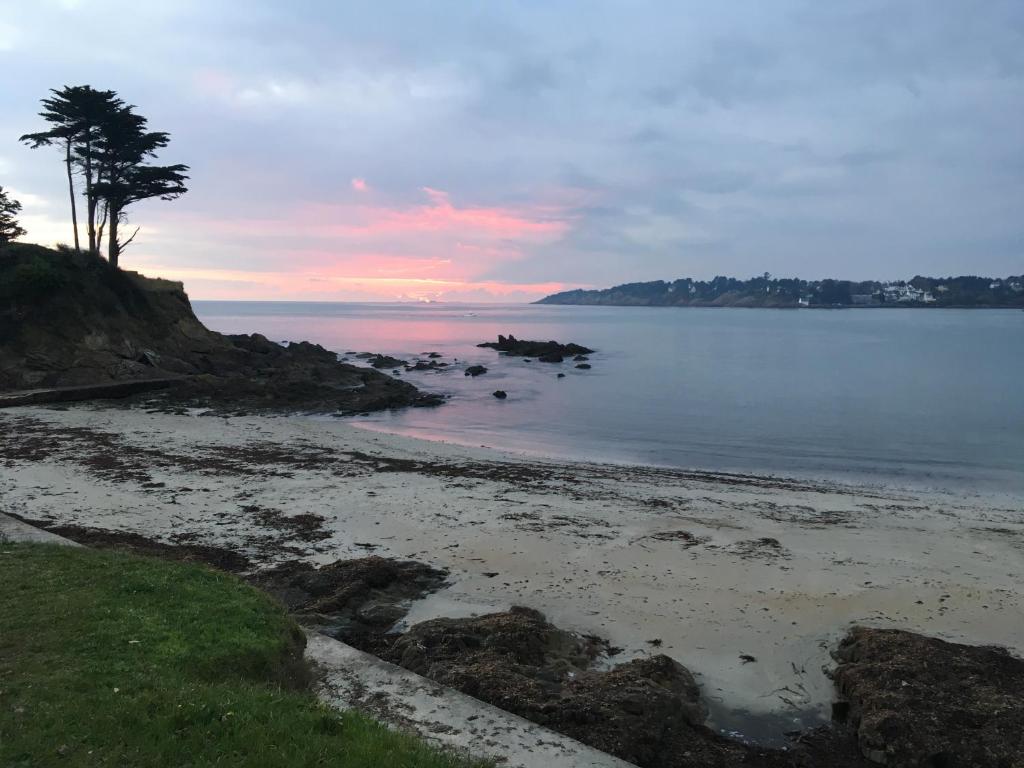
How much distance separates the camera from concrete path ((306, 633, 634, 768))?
522 cm

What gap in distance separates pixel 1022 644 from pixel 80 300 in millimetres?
38198

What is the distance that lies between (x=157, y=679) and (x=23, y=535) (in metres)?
6.14

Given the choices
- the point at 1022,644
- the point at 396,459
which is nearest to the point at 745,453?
the point at 396,459

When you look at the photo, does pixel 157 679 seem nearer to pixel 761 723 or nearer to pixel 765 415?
pixel 761 723

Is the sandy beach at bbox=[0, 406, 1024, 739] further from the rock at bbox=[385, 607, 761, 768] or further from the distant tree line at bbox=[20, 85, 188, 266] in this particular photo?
the distant tree line at bbox=[20, 85, 188, 266]

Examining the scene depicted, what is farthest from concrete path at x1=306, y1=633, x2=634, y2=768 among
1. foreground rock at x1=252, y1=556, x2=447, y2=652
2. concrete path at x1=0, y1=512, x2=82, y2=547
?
Answer: concrete path at x1=0, y1=512, x2=82, y2=547

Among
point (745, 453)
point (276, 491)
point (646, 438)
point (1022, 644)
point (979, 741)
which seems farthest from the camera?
point (646, 438)

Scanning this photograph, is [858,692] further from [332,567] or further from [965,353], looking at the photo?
[965,353]

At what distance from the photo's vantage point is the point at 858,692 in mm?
6664

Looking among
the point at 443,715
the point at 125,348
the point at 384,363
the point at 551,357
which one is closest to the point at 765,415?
the point at 443,715

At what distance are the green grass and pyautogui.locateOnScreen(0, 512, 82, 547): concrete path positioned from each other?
1472 mm

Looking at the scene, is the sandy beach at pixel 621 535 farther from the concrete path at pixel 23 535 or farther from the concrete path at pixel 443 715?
the concrete path at pixel 443 715

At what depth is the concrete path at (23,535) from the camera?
30.5 ft

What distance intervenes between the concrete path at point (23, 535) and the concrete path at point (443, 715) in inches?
200
